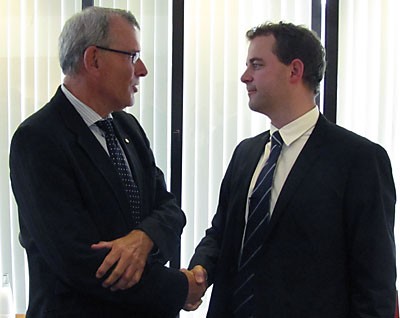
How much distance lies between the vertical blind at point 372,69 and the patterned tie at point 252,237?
1.26m

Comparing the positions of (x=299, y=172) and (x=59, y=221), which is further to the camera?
(x=299, y=172)

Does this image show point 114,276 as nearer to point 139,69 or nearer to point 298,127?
point 139,69

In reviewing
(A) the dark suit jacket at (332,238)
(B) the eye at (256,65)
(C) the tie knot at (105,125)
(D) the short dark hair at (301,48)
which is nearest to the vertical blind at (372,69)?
(D) the short dark hair at (301,48)

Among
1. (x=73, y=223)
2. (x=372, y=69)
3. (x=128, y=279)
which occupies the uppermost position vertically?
(x=372, y=69)

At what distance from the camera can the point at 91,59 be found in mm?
1469

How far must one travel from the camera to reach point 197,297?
1.60 m

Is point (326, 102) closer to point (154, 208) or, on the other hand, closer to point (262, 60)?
point (262, 60)

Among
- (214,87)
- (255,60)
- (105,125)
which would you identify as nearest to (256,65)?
(255,60)

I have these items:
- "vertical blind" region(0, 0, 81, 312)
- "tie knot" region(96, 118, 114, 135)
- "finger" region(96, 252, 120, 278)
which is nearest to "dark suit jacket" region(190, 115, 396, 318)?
"finger" region(96, 252, 120, 278)

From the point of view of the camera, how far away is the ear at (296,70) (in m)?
1.70

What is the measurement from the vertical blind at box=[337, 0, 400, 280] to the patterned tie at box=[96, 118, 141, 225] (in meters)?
1.62

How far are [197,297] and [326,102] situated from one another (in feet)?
5.00

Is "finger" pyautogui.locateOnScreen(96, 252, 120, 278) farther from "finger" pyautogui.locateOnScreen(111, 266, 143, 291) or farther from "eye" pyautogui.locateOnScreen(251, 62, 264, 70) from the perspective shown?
"eye" pyautogui.locateOnScreen(251, 62, 264, 70)

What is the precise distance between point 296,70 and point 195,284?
2.65ft
